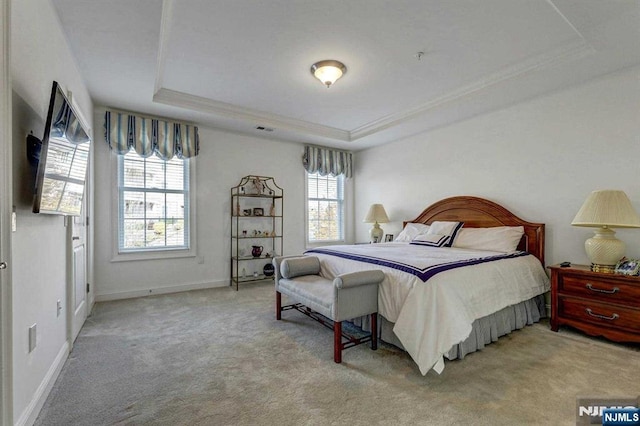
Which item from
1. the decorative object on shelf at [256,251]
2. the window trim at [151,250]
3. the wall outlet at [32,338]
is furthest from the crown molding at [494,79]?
the wall outlet at [32,338]

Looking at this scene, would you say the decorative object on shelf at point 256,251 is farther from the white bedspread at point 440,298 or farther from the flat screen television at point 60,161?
the flat screen television at point 60,161

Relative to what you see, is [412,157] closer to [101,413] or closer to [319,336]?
[319,336]

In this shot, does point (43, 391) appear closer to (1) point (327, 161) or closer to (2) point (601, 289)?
(2) point (601, 289)

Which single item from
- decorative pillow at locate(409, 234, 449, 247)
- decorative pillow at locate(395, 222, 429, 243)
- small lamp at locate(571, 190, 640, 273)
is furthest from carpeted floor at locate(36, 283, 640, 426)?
decorative pillow at locate(395, 222, 429, 243)

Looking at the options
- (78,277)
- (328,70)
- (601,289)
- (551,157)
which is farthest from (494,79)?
(78,277)

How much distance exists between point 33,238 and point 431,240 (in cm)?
388

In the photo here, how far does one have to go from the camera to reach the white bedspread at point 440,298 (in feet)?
7.00

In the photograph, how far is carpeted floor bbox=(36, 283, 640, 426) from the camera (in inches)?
68.2

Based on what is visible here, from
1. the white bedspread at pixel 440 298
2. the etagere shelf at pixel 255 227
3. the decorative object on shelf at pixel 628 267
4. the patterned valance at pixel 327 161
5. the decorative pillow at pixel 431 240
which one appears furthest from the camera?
the patterned valance at pixel 327 161

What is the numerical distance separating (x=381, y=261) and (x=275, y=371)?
1.27 meters

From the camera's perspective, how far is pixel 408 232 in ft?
15.6

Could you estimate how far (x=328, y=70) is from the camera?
3.08m

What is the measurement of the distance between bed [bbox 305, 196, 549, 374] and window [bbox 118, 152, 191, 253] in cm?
230

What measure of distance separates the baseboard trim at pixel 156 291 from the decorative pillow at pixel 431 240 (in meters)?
3.07
